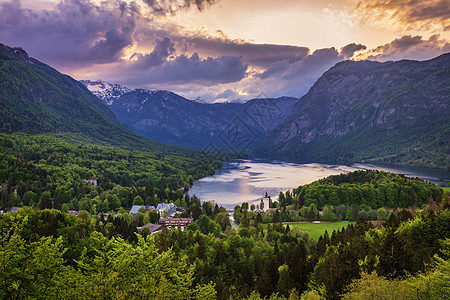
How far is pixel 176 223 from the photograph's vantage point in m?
64.4

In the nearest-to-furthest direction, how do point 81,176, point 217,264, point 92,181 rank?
point 217,264 < point 92,181 < point 81,176

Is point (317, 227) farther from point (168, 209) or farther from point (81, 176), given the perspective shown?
point (81, 176)

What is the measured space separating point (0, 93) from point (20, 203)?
147731mm

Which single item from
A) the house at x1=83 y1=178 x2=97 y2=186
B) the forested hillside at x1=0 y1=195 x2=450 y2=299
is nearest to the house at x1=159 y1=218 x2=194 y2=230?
the forested hillside at x1=0 y1=195 x2=450 y2=299

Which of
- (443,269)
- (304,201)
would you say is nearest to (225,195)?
(304,201)

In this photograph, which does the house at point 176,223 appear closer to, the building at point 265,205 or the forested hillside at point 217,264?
the forested hillside at point 217,264

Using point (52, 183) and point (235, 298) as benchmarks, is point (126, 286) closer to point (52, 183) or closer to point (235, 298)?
point (235, 298)

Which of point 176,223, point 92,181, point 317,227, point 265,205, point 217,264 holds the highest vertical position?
point 92,181

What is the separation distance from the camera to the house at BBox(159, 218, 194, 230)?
62.0m

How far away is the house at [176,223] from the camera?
6199cm

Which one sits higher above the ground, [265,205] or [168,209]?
[168,209]

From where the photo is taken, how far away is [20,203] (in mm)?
73438

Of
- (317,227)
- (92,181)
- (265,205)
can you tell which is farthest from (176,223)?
(92,181)

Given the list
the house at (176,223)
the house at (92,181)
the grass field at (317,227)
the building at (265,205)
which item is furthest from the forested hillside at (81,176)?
the grass field at (317,227)
